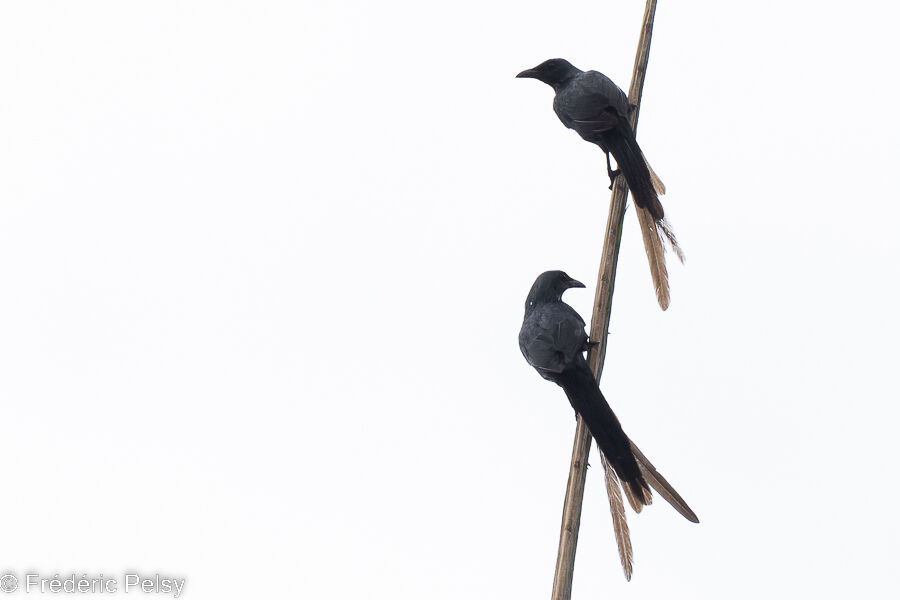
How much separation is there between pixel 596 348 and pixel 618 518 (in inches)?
24.2

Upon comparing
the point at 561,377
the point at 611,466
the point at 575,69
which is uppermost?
the point at 575,69

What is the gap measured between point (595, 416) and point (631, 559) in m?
0.51

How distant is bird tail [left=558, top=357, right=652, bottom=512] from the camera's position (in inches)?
144

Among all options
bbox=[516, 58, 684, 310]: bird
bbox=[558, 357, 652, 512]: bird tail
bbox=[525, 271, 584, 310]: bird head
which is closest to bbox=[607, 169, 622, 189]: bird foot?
bbox=[516, 58, 684, 310]: bird

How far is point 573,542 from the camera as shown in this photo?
3.40 metres

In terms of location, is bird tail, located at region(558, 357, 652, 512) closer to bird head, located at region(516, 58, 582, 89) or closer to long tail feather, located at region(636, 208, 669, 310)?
long tail feather, located at region(636, 208, 669, 310)

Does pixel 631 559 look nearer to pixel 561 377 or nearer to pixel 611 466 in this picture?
pixel 611 466

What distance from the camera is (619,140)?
4145 millimetres

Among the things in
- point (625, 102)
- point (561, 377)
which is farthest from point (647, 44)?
point (561, 377)

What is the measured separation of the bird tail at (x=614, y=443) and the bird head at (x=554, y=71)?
154 centimetres

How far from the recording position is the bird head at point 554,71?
451 cm

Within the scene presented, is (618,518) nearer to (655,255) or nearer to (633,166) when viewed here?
(655,255)

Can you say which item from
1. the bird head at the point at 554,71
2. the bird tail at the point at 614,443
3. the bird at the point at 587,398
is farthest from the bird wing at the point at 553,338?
the bird head at the point at 554,71

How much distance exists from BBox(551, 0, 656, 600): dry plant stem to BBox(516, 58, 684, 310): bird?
0.41 ft
